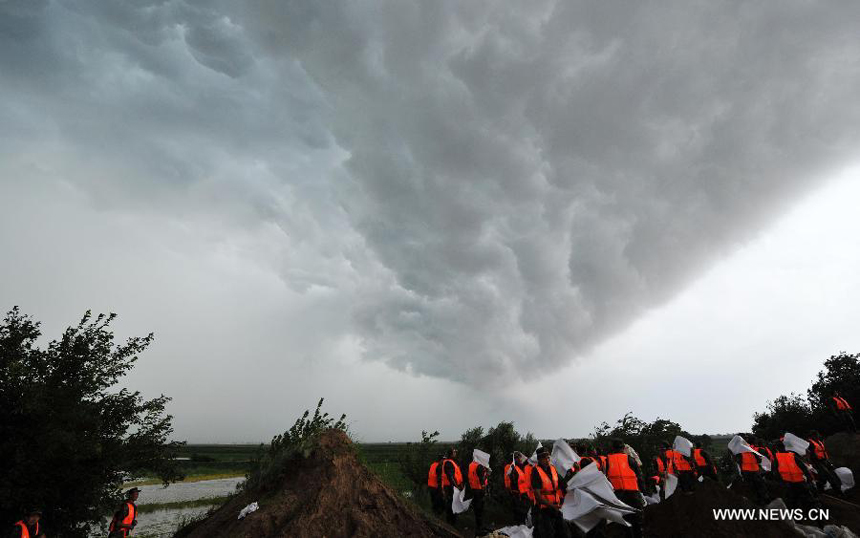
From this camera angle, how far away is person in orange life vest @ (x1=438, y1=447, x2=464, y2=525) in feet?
48.1

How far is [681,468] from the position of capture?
55.7ft

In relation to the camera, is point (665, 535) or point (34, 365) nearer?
point (665, 535)

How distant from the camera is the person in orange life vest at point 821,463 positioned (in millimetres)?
17344

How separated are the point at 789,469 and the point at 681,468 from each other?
3.66 meters

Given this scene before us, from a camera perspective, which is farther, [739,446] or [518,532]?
[739,446]

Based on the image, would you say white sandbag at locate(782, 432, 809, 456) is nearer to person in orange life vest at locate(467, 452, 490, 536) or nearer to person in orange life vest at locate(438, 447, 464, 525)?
person in orange life vest at locate(467, 452, 490, 536)

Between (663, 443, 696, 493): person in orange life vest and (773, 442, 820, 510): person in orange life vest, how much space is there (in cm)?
299

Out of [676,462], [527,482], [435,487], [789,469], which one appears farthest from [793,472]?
[435,487]

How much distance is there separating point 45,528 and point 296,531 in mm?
12725

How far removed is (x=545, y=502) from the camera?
1080 cm

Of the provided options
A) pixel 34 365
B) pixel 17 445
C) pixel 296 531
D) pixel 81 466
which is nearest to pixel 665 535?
pixel 296 531

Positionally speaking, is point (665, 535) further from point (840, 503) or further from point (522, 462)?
point (840, 503)

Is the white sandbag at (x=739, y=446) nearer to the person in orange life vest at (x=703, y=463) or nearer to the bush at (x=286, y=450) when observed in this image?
the person in orange life vest at (x=703, y=463)

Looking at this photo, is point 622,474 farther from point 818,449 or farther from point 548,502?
point 818,449
